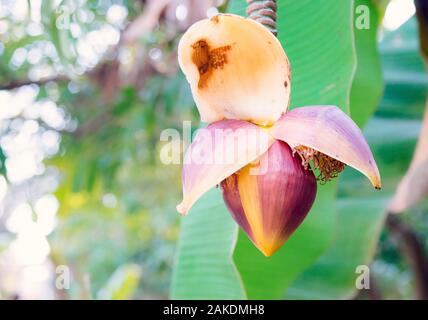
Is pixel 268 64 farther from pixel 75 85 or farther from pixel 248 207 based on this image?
pixel 75 85

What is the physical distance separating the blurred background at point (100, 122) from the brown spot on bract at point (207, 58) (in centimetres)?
31

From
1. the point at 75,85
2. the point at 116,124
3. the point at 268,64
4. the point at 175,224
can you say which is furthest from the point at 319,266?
the point at 175,224

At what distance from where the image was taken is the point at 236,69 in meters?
0.27

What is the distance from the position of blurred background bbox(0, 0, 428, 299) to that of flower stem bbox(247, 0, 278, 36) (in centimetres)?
30

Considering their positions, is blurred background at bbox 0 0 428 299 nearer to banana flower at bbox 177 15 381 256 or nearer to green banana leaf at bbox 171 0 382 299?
green banana leaf at bbox 171 0 382 299

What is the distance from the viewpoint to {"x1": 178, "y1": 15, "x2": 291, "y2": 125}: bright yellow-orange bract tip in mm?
268

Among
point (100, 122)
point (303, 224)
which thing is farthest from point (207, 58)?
point (100, 122)

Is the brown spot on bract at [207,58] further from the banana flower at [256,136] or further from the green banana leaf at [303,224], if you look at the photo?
the green banana leaf at [303,224]

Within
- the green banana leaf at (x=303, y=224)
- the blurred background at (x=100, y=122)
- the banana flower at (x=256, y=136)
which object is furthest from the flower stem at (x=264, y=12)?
the blurred background at (x=100, y=122)

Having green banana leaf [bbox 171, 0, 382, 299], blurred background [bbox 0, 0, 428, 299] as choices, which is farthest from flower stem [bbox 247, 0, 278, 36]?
blurred background [bbox 0, 0, 428, 299]

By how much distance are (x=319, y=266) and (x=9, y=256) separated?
56cm

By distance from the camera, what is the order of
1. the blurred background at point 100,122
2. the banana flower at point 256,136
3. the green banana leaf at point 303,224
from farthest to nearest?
1. the blurred background at point 100,122
2. the green banana leaf at point 303,224
3. the banana flower at point 256,136

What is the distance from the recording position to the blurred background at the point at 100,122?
2.36 feet
